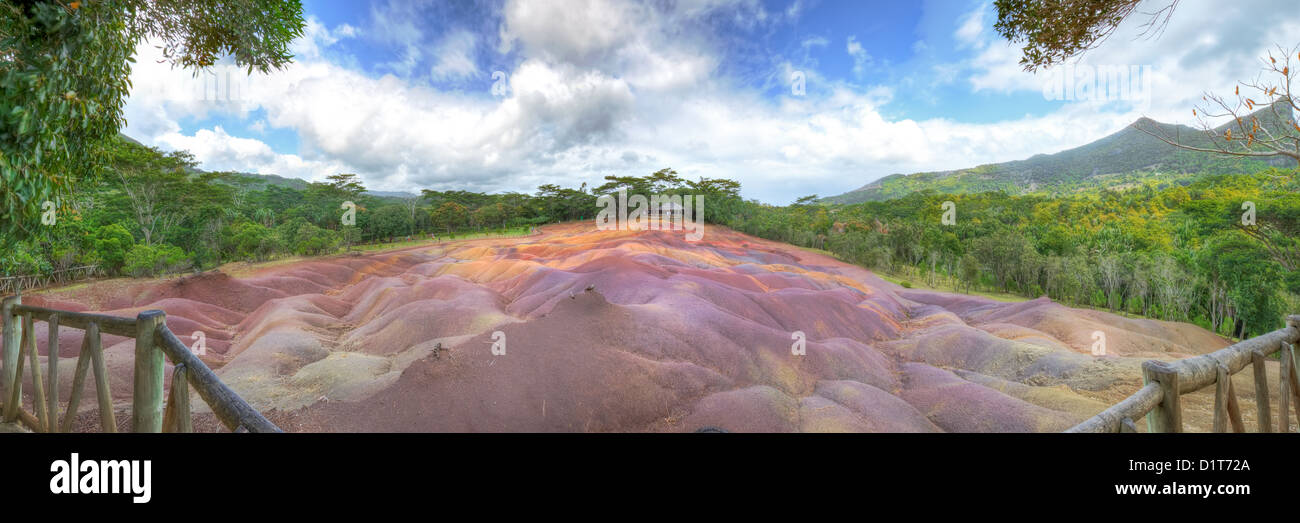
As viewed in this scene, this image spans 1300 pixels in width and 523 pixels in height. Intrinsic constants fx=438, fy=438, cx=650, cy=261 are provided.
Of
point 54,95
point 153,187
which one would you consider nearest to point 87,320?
point 54,95

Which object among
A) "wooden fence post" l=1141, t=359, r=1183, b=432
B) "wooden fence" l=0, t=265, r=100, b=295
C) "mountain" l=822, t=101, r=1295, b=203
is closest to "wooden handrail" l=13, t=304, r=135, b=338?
"wooden fence post" l=1141, t=359, r=1183, b=432

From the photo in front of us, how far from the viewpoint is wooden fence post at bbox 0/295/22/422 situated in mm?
5000

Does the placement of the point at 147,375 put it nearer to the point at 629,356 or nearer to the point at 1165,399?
the point at 629,356

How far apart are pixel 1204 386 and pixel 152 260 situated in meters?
32.6

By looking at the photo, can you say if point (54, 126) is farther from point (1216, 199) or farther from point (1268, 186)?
point (1268, 186)

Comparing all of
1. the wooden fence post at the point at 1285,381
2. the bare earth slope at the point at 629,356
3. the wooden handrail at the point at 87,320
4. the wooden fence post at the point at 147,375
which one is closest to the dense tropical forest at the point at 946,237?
the wooden handrail at the point at 87,320

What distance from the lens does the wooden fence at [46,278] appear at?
16.6 meters

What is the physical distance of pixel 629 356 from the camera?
9.31 meters

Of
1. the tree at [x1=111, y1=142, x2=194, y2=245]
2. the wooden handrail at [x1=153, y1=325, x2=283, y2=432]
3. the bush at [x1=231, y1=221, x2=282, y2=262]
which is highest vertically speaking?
the tree at [x1=111, y1=142, x2=194, y2=245]

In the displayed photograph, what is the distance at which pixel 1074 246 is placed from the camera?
110 feet

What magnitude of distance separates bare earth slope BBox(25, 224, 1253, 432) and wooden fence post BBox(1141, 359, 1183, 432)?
4.82 meters

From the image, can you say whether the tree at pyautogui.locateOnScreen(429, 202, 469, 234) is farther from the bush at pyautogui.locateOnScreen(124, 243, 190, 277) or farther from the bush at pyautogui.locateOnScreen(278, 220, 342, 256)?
the bush at pyautogui.locateOnScreen(124, 243, 190, 277)
